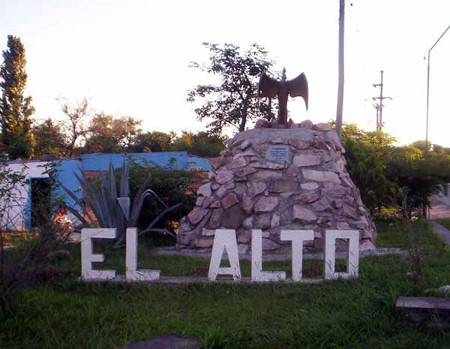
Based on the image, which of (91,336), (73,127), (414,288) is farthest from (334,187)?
(73,127)

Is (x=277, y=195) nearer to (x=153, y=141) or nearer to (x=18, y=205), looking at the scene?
(x=18, y=205)

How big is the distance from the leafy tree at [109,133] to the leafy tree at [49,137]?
1.66m

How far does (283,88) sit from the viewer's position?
9.37 meters

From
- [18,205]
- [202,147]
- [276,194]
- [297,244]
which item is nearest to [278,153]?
[276,194]

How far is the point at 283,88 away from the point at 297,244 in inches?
177

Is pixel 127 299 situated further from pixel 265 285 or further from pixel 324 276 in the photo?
pixel 324 276

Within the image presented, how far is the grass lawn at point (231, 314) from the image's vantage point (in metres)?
3.76

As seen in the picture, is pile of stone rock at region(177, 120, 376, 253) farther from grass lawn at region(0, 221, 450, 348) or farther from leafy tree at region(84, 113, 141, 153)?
leafy tree at region(84, 113, 141, 153)

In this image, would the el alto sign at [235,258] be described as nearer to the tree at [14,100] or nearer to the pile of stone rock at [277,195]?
the pile of stone rock at [277,195]

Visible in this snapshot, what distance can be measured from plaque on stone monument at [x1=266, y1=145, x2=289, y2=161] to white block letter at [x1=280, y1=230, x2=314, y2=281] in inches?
128

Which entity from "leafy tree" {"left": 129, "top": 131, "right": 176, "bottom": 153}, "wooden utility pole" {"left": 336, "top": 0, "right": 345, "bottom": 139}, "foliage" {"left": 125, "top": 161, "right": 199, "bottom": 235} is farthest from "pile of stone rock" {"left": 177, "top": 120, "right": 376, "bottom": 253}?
"leafy tree" {"left": 129, "top": 131, "right": 176, "bottom": 153}

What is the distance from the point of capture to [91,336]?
3.85 metres

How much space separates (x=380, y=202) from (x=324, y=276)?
8.26 m

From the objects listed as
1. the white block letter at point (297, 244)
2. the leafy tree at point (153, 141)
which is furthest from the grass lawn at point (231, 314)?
the leafy tree at point (153, 141)
